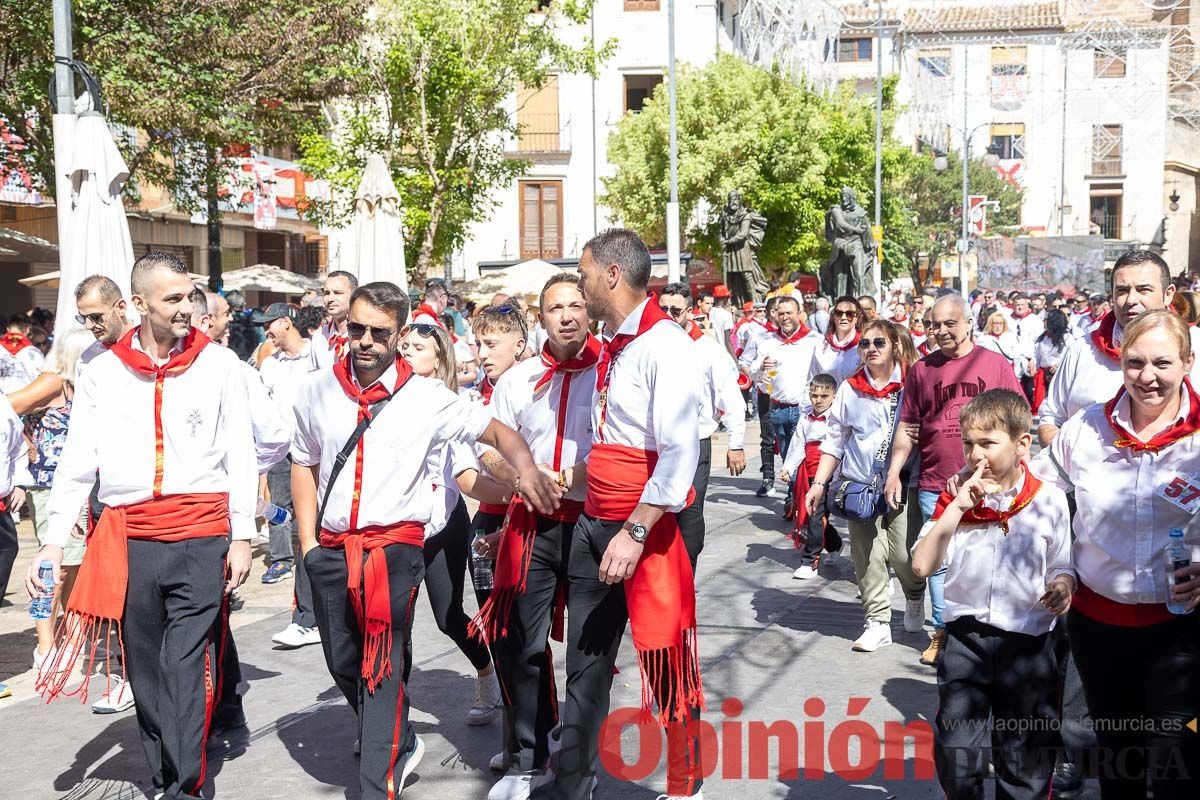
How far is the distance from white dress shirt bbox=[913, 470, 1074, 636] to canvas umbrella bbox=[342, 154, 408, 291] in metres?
8.21

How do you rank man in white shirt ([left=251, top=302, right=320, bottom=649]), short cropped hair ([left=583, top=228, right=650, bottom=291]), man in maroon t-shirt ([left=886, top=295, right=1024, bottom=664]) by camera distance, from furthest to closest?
man in white shirt ([left=251, top=302, right=320, bottom=649])
man in maroon t-shirt ([left=886, top=295, right=1024, bottom=664])
short cropped hair ([left=583, top=228, right=650, bottom=291])

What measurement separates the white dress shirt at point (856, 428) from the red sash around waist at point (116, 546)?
12.7ft

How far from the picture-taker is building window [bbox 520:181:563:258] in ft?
140

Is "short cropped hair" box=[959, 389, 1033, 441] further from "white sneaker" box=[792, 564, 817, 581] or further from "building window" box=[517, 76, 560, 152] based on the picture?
"building window" box=[517, 76, 560, 152]

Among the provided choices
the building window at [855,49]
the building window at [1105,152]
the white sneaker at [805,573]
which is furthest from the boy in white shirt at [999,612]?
the building window at [1105,152]

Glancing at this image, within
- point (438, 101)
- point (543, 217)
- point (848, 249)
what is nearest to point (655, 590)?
point (848, 249)

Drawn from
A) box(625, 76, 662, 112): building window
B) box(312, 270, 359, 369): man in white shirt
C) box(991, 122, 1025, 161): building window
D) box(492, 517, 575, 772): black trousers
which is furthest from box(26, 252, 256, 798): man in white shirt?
box(991, 122, 1025, 161): building window

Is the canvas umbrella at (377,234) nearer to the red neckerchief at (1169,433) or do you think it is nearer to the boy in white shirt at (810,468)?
the boy in white shirt at (810,468)

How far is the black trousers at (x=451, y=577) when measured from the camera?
17.6ft

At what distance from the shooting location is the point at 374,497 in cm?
449

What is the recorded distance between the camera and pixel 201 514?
4621 millimetres

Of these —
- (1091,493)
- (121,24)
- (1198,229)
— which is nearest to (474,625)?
(1091,493)

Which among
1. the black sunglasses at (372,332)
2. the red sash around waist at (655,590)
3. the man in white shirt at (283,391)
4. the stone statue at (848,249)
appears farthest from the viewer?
the stone statue at (848,249)

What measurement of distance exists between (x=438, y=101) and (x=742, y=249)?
7979mm
